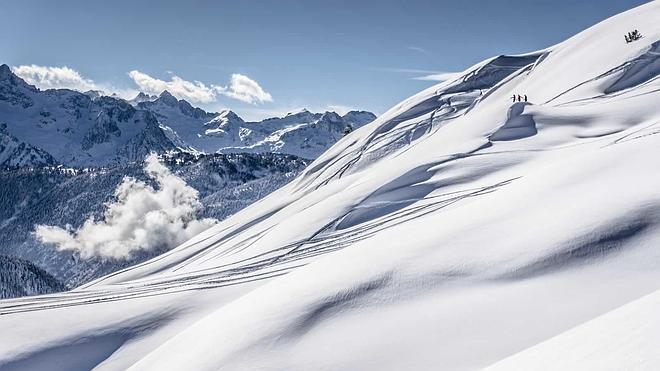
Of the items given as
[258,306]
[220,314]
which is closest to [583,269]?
[258,306]

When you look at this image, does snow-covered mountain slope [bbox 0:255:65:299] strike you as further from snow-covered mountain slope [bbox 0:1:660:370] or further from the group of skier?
the group of skier

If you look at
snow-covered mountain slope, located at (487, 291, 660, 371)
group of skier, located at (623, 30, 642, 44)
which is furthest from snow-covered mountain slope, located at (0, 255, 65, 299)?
snow-covered mountain slope, located at (487, 291, 660, 371)

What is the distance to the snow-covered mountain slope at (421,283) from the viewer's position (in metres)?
6.38

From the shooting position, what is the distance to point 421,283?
7.74m

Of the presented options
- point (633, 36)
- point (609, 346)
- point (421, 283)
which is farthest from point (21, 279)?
Result: point (609, 346)

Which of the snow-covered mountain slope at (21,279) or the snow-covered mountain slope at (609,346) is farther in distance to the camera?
the snow-covered mountain slope at (21,279)

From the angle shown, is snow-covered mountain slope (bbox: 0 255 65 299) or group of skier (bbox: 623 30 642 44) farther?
snow-covered mountain slope (bbox: 0 255 65 299)

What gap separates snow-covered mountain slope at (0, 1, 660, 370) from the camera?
6375 millimetres

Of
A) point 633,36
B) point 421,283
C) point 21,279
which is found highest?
point 21,279

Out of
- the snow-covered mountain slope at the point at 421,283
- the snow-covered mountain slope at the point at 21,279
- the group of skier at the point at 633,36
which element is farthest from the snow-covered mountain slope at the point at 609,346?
the snow-covered mountain slope at the point at 21,279

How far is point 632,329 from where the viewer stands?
12.1 ft

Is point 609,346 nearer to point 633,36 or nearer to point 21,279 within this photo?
point 633,36

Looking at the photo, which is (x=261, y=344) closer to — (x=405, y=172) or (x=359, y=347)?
(x=359, y=347)

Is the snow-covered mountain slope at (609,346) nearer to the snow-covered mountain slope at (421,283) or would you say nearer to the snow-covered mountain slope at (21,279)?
the snow-covered mountain slope at (421,283)
